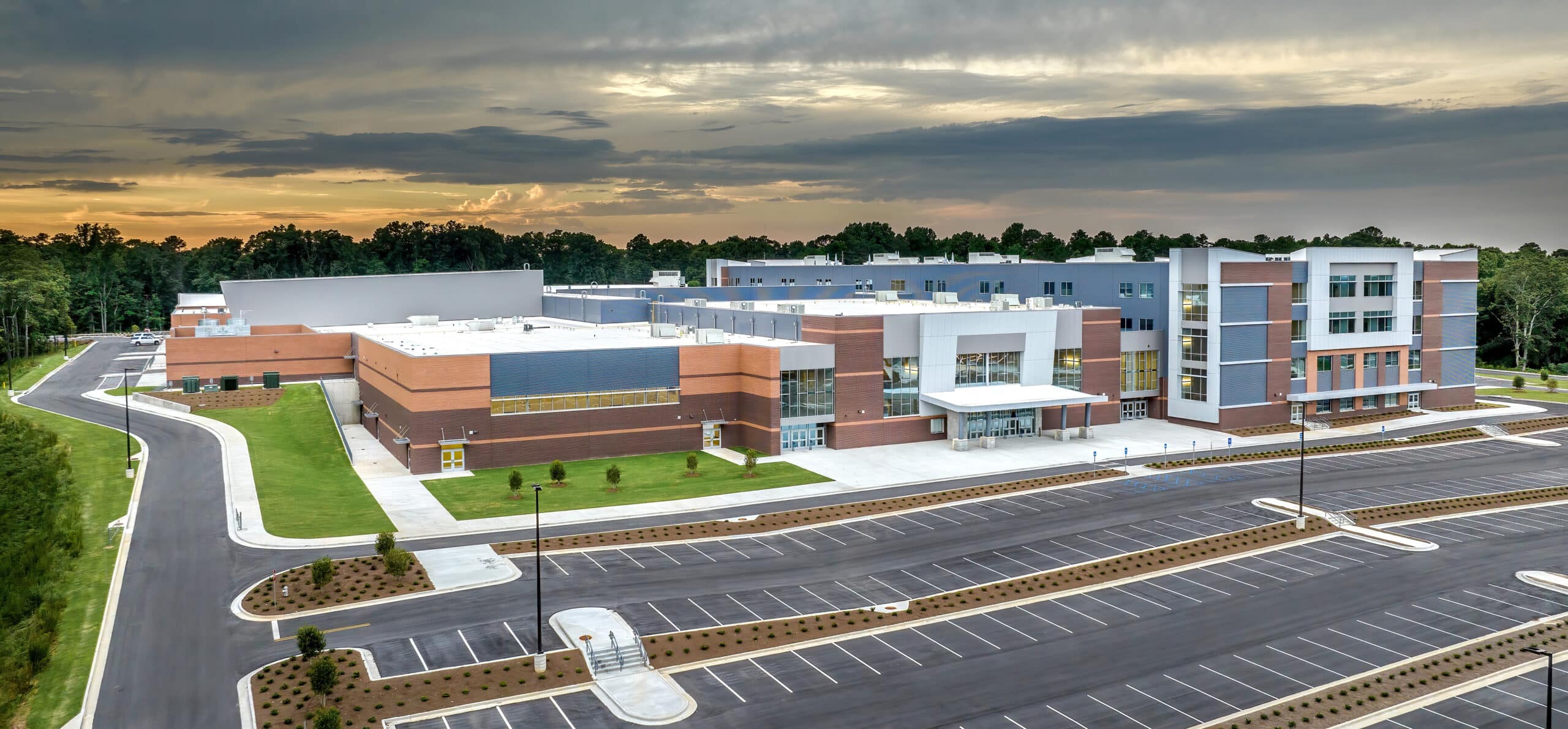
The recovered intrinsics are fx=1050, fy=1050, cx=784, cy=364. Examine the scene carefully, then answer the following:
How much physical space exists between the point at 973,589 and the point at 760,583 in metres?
8.91

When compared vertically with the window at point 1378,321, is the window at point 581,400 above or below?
below

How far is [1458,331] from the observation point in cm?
9556

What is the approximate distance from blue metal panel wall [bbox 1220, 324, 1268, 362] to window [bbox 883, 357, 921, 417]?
84.7 feet

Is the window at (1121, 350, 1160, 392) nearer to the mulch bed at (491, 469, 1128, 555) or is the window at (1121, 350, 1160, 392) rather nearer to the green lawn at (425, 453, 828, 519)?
the mulch bed at (491, 469, 1128, 555)

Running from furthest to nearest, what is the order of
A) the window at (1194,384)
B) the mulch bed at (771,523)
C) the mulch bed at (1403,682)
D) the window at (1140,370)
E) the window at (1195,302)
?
the window at (1140,370)
the window at (1194,384)
the window at (1195,302)
the mulch bed at (771,523)
the mulch bed at (1403,682)

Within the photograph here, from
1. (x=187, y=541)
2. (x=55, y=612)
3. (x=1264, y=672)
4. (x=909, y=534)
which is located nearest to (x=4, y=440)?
(x=187, y=541)

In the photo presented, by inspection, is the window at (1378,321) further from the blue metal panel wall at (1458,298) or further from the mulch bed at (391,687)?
the mulch bed at (391,687)

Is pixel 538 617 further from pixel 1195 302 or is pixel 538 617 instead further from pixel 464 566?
pixel 1195 302

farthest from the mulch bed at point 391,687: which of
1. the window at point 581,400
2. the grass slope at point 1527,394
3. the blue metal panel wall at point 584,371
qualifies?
the grass slope at point 1527,394

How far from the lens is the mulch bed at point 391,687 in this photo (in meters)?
31.5

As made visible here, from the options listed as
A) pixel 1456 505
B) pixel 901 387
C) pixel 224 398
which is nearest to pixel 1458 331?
pixel 1456 505

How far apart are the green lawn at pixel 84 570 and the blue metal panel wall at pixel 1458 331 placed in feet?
336

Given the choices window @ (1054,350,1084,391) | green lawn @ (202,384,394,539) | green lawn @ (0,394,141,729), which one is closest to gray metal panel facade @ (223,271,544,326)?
green lawn @ (202,384,394,539)

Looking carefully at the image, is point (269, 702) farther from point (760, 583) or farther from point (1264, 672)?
point (1264, 672)
